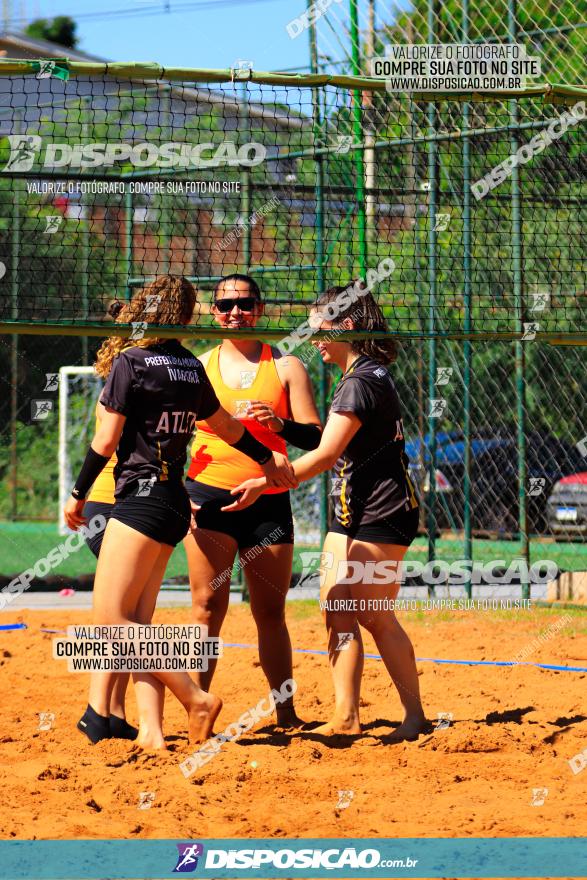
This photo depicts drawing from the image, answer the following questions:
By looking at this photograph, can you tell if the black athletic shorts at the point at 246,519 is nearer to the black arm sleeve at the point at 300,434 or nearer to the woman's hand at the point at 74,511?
the black arm sleeve at the point at 300,434

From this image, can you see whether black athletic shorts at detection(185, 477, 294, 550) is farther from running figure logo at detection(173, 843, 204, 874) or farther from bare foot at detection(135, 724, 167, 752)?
running figure logo at detection(173, 843, 204, 874)

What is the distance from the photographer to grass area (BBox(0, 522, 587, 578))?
11188 millimetres

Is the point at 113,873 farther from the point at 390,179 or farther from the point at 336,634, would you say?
the point at 390,179

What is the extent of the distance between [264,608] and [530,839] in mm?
2088

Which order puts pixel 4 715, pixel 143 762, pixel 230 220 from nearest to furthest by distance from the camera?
1. pixel 143 762
2. pixel 4 715
3. pixel 230 220

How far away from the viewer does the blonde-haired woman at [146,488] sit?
16.1ft

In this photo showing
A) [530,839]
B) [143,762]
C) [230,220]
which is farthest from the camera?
[230,220]

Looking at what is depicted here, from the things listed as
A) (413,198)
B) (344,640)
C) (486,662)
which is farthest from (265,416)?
(413,198)

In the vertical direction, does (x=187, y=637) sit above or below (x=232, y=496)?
below

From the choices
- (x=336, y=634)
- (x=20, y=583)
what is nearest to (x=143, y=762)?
(x=336, y=634)

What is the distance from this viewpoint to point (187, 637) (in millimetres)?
5383

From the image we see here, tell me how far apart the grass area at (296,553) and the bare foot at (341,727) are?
5.32m

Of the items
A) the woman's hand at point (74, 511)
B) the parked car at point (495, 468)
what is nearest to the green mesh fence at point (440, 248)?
the parked car at point (495, 468)

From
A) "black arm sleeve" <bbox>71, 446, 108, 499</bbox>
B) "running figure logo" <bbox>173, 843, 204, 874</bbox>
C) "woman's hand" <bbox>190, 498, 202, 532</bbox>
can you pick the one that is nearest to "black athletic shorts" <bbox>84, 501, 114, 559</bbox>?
"woman's hand" <bbox>190, 498, 202, 532</bbox>
